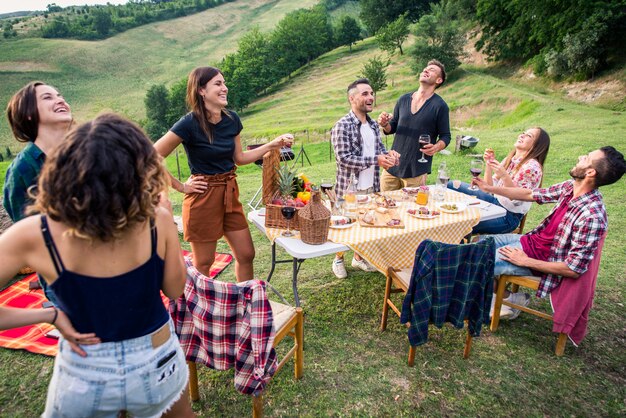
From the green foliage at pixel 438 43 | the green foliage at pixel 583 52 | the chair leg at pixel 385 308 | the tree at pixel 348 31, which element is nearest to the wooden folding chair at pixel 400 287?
the chair leg at pixel 385 308

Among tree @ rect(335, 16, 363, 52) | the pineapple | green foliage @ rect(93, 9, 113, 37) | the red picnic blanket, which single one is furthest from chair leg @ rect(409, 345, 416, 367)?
green foliage @ rect(93, 9, 113, 37)

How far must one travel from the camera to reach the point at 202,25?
78.8m

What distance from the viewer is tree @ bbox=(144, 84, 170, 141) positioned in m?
51.2

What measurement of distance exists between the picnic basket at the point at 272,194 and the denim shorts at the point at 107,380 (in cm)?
193

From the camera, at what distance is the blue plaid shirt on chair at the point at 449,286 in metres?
2.85

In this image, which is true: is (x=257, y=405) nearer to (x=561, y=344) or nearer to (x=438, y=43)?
(x=561, y=344)

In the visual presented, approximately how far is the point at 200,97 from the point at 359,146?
189cm

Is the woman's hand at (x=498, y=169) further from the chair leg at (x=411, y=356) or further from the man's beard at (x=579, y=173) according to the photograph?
the chair leg at (x=411, y=356)

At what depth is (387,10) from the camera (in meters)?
57.0

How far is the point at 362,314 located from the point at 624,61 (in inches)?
1032

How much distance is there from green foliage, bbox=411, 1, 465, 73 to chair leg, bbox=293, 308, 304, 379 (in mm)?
34573

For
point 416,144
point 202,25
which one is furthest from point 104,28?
point 416,144

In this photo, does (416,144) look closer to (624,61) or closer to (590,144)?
(590,144)

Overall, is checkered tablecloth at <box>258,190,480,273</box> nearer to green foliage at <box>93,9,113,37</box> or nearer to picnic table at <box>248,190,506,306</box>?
picnic table at <box>248,190,506,306</box>
